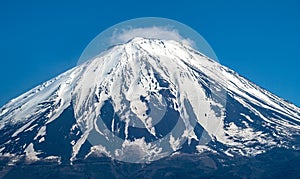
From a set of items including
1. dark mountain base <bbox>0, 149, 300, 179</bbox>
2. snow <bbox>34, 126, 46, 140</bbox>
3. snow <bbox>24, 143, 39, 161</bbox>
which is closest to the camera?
dark mountain base <bbox>0, 149, 300, 179</bbox>

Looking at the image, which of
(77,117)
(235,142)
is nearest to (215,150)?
(235,142)

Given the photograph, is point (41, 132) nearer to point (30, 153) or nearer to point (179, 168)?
point (30, 153)

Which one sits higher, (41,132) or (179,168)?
(41,132)

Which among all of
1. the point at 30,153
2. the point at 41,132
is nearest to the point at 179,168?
the point at 30,153

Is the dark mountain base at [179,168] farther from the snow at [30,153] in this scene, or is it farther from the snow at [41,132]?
the snow at [41,132]

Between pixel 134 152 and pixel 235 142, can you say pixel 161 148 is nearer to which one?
pixel 134 152

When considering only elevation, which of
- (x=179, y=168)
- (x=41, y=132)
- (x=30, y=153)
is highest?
(x=41, y=132)

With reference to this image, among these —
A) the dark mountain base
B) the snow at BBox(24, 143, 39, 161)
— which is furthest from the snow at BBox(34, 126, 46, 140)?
the dark mountain base

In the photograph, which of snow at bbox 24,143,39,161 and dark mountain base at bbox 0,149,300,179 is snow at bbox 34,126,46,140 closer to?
snow at bbox 24,143,39,161
